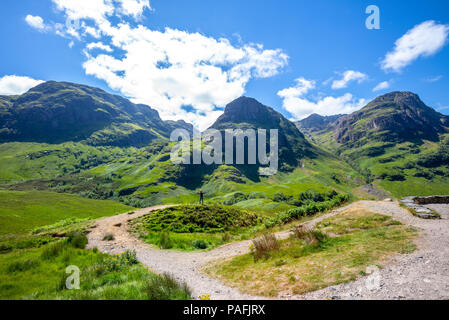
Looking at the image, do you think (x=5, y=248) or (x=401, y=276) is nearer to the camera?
(x=401, y=276)

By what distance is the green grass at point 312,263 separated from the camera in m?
8.30

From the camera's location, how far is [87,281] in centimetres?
952

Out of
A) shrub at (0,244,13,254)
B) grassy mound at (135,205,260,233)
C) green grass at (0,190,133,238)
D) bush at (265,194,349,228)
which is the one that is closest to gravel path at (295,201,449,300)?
bush at (265,194,349,228)

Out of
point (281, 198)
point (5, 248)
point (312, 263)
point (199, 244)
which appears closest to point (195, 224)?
point (199, 244)

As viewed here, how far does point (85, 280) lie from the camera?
9711 mm

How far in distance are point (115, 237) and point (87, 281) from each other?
17.1 meters

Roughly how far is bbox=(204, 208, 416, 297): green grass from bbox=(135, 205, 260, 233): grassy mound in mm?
18183

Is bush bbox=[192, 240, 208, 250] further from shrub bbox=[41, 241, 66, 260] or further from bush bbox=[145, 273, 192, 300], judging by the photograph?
bush bbox=[145, 273, 192, 300]

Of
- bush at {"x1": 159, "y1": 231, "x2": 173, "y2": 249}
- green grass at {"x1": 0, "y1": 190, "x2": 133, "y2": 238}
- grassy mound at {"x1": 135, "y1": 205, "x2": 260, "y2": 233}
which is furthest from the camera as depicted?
green grass at {"x1": 0, "y1": 190, "x2": 133, "y2": 238}

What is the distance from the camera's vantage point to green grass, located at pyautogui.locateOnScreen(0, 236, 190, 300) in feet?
25.5

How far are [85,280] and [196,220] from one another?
24534 mm

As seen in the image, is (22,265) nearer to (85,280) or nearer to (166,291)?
(85,280)
